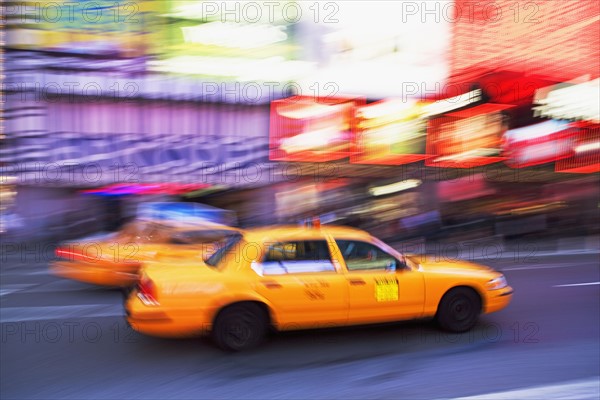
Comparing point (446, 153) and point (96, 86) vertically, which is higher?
point (96, 86)

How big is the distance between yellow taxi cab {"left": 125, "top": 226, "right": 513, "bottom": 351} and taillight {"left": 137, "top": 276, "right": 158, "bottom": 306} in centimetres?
1

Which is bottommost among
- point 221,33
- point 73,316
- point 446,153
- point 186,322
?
point 73,316

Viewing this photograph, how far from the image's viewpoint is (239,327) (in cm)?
489

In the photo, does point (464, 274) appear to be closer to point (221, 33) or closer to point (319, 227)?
point (319, 227)

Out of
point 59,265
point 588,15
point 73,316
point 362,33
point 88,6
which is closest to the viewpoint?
point 73,316

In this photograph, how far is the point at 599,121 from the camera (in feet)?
66.8

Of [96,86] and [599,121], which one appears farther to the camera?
[599,121]

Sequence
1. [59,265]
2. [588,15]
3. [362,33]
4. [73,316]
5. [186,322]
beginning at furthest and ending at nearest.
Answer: [588,15] → [362,33] → [59,265] → [73,316] → [186,322]

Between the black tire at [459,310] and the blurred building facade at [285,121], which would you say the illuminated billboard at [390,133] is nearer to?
the blurred building facade at [285,121]

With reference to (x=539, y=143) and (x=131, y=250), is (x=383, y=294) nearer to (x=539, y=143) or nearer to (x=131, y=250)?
(x=131, y=250)

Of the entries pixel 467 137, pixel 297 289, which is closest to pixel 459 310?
pixel 297 289

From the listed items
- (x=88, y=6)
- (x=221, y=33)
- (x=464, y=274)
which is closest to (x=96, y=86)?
(x=88, y=6)

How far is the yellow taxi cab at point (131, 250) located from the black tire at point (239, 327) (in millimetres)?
2609

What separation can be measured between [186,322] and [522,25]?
67.8 ft
